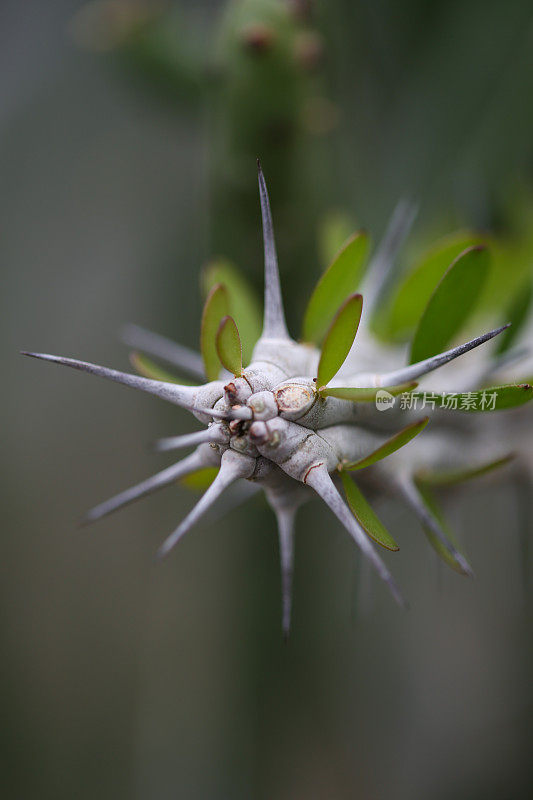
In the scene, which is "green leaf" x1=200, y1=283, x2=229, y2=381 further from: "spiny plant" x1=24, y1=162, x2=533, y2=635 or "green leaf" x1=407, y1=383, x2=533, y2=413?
"green leaf" x1=407, y1=383, x2=533, y2=413

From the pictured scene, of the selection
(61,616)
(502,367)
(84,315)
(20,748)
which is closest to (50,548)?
(61,616)

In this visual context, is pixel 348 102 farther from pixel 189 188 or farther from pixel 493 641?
pixel 493 641

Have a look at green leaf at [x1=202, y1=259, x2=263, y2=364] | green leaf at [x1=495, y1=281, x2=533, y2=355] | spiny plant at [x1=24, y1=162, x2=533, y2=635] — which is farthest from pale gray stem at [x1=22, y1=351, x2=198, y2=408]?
green leaf at [x1=495, y1=281, x2=533, y2=355]

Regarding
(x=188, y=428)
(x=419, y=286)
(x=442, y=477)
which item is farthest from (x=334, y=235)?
(x=188, y=428)

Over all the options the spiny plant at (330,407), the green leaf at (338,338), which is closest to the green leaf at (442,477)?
the spiny plant at (330,407)

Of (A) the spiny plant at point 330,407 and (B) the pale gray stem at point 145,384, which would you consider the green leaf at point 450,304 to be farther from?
(B) the pale gray stem at point 145,384
